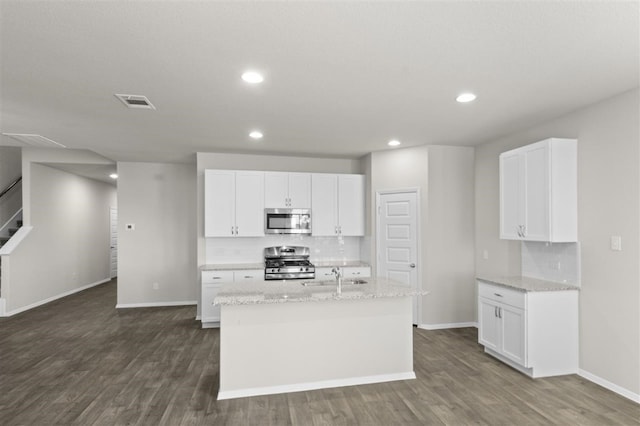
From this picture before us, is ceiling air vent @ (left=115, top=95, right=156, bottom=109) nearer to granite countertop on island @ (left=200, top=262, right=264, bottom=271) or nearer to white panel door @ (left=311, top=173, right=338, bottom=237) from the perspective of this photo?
granite countertop on island @ (left=200, top=262, right=264, bottom=271)

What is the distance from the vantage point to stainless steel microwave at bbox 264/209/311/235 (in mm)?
5703

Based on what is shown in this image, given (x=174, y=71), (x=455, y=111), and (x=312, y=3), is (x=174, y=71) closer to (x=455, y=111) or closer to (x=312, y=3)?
(x=312, y=3)

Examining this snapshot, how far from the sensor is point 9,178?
7.36m

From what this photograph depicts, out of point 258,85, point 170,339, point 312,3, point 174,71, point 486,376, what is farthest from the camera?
point 170,339

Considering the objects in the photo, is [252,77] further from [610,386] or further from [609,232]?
[610,386]

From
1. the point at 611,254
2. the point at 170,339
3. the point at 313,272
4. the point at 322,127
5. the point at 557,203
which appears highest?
the point at 322,127

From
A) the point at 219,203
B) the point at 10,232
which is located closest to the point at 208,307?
the point at 219,203

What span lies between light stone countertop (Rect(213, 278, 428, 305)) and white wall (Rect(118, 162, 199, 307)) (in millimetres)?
3651

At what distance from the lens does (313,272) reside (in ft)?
18.1

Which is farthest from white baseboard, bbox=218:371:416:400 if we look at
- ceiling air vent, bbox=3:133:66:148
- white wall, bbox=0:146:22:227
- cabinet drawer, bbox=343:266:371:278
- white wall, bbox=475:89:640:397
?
white wall, bbox=0:146:22:227

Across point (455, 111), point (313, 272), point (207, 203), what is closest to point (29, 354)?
point (207, 203)

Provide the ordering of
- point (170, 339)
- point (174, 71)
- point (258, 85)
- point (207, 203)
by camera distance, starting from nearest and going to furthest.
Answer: point (174, 71) → point (258, 85) → point (170, 339) → point (207, 203)

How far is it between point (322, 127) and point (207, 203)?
90.8 inches

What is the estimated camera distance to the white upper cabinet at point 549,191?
3.62 m
